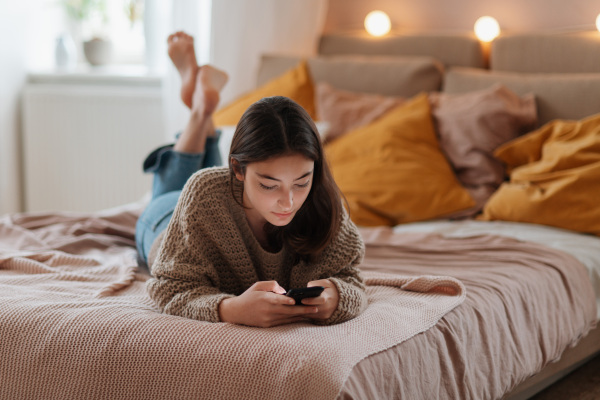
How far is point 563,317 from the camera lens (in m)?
1.77

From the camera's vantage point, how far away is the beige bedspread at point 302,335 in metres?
1.21

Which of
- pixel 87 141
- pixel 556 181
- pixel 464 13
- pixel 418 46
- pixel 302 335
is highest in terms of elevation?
pixel 464 13

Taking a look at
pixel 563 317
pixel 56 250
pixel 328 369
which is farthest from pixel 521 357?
pixel 56 250

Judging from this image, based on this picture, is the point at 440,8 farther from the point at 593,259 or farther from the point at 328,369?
the point at 328,369

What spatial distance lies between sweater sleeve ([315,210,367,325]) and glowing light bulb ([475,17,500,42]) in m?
1.63

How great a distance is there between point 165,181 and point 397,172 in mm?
737

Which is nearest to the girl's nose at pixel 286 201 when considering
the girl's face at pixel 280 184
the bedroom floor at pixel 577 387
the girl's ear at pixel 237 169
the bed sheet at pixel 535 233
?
the girl's face at pixel 280 184

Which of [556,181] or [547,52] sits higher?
[547,52]

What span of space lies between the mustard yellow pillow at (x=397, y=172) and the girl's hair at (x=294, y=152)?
83 centimetres

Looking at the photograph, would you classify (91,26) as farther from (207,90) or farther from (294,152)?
(294,152)

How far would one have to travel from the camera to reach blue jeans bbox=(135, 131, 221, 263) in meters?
1.86

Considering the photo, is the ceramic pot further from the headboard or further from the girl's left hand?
the girl's left hand

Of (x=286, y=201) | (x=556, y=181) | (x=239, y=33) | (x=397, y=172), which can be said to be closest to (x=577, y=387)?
(x=556, y=181)

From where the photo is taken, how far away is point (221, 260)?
4.89 feet
